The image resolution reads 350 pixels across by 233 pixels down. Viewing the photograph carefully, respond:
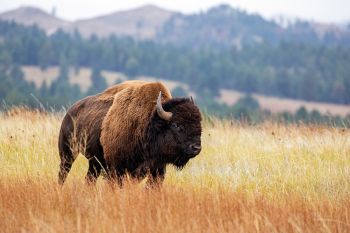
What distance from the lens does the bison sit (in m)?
8.00

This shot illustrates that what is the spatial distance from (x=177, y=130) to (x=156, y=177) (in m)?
0.68

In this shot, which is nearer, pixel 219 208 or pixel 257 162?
pixel 219 208

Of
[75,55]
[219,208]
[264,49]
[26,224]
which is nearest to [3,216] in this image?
[26,224]

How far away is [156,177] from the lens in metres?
8.17

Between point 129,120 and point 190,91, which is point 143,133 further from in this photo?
point 190,91

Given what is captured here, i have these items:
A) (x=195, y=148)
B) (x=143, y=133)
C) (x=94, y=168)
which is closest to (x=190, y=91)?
(x=94, y=168)

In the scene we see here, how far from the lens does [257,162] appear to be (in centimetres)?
1061

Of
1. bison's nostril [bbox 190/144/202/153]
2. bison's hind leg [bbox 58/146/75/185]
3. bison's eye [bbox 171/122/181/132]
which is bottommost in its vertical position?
bison's hind leg [bbox 58/146/75/185]

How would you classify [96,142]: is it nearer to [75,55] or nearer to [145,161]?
[145,161]

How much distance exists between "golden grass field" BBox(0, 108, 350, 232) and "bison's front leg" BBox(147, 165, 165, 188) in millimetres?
157

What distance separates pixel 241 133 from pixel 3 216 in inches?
304

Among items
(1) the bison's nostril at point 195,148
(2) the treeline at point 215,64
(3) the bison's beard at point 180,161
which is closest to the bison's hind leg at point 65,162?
(3) the bison's beard at point 180,161

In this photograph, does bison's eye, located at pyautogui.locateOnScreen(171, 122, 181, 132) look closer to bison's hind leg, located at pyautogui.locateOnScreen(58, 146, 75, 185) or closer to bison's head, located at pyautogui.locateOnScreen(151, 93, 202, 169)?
bison's head, located at pyautogui.locateOnScreen(151, 93, 202, 169)

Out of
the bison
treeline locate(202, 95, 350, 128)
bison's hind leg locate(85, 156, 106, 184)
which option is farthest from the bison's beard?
treeline locate(202, 95, 350, 128)
